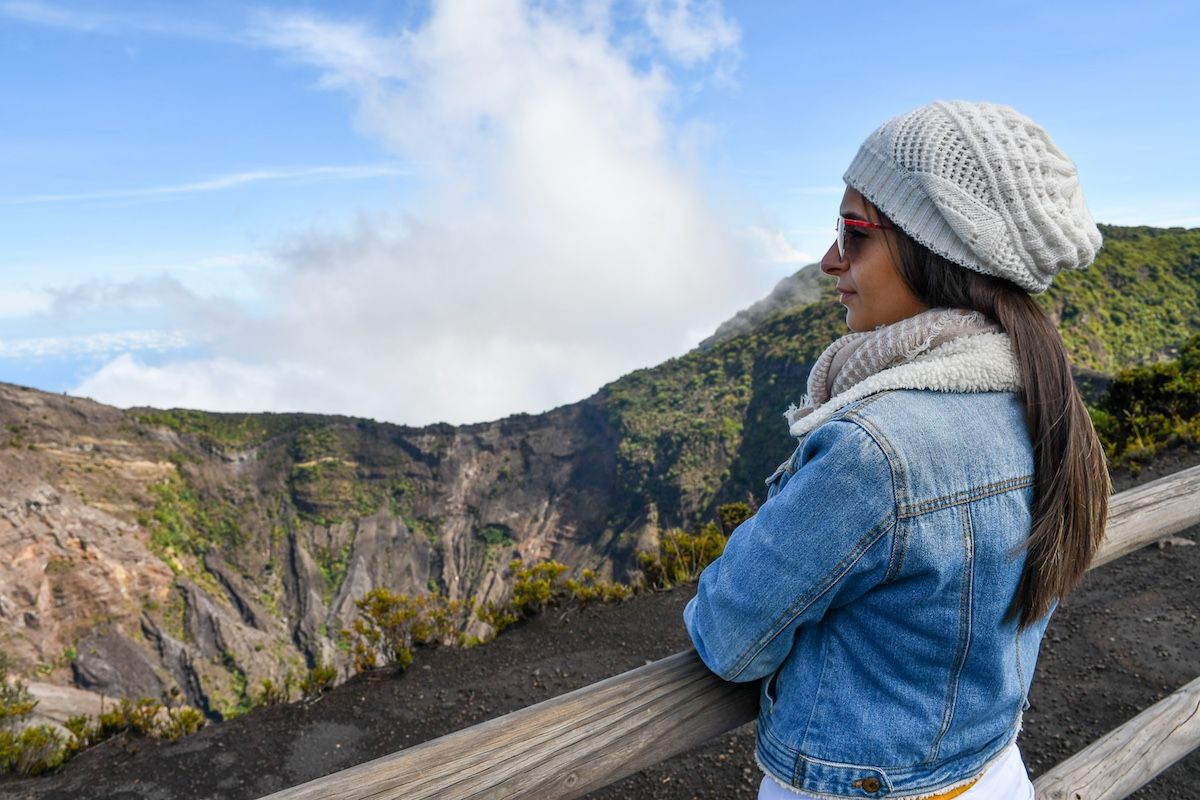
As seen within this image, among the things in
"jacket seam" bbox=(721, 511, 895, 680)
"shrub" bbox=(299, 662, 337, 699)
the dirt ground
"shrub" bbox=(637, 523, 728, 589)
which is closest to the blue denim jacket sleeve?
"jacket seam" bbox=(721, 511, 895, 680)

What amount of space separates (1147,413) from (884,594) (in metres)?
10.0

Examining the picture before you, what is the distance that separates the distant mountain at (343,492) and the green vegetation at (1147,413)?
23.5 meters

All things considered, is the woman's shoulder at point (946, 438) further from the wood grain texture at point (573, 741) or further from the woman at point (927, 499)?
the wood grain texture at point (573, 741)

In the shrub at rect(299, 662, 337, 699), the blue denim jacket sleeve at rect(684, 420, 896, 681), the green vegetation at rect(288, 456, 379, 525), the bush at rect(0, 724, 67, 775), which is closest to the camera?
the blue denim jacket sleeve at rect(684, 420, 896, 681)

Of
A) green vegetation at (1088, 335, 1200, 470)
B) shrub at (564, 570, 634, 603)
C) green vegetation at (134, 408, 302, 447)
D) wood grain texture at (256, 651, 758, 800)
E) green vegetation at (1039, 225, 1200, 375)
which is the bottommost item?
shrub at (564, 570, 634, 603)

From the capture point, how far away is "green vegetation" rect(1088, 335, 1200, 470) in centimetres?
820

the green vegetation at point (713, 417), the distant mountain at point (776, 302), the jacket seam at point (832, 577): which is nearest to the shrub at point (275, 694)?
the jacket seam at point (832, 577)

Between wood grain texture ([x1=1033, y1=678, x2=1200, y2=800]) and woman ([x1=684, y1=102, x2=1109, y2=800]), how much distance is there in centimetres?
103

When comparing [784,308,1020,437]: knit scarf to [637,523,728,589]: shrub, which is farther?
[637,523,728,589]: shrub

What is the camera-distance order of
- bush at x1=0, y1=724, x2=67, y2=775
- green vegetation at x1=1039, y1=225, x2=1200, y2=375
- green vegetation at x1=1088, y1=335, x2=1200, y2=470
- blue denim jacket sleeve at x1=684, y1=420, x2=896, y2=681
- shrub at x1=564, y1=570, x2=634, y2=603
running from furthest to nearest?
green vegetation at x1=1039, y1=225, x2=1200, y2=375, green vegetation at x1=1088, y1=335, x2=1200, y2=470, shrub at x1=564, y1=570, x2=634, y2=603, bush at x1=0, y1=724, x2=67, y2=775, blue denim jacket sleeve at x1=684, y1=420, x2=896, y2=681

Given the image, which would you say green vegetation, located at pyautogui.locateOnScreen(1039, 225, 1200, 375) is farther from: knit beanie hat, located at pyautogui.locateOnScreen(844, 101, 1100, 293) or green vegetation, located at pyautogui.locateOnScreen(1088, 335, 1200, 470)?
knit beanie hat, located at pyautogui.locateOnScreen(844, 101, 1100, 293)

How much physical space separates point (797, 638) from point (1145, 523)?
201 cm

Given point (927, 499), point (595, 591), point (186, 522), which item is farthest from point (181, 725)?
point (186, 522)

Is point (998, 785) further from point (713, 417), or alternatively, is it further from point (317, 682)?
point (713, 417)
